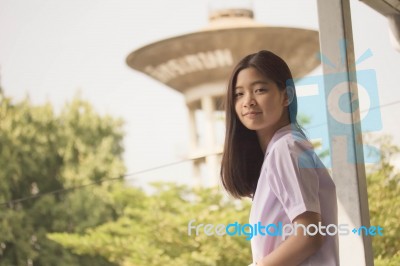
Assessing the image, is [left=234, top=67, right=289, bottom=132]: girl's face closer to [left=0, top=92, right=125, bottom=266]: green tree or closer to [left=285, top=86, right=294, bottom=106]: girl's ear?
[left=285, top=86, right=294, bottom=106]: girl's ear

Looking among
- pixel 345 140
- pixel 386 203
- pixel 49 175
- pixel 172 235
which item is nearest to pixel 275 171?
pixel 345 140

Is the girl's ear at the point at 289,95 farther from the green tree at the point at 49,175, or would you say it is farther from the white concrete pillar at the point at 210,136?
the white concrete pillar at the point at 210,136

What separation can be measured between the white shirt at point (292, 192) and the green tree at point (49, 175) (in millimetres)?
8124

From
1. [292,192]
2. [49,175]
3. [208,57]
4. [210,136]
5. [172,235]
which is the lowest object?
[172,235]

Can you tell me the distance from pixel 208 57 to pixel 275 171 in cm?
1122

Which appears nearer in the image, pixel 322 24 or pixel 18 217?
pixel 322 24

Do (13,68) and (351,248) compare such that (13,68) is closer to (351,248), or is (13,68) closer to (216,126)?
(216,126)

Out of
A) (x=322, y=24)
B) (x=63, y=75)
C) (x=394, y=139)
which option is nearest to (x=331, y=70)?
(x=322, y=24)

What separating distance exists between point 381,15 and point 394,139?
2.53ft

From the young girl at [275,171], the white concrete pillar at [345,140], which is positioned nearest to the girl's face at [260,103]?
the young girl at [275,171]

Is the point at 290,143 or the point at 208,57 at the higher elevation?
the point at 208,57

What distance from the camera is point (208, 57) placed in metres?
11.9

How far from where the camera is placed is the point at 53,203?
9.12m

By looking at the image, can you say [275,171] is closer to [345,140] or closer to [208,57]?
[345,140]
